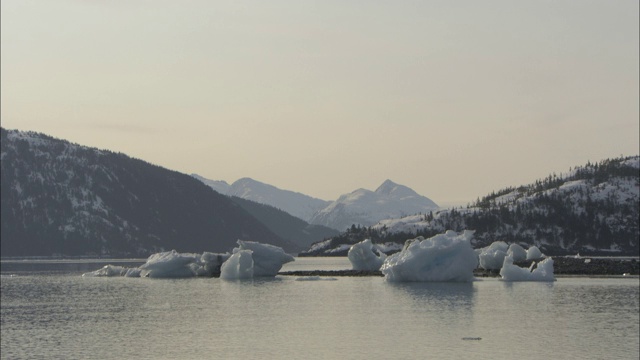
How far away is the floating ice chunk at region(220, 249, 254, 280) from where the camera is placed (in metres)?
138

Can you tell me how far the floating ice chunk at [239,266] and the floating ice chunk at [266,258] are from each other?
11.9 feet

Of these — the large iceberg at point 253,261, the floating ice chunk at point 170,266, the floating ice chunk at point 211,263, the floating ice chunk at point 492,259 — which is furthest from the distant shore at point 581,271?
the floating ice chunk at point 170,266

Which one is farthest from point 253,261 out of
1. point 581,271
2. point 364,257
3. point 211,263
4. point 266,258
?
point 581,271

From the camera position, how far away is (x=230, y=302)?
101 m

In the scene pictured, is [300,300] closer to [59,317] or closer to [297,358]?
[59,317]

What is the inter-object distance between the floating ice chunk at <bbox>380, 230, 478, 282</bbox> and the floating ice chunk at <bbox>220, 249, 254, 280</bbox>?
72.0 feet

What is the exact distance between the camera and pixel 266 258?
149 m

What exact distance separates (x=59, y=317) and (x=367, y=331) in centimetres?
3253

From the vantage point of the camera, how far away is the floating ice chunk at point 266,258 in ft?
479

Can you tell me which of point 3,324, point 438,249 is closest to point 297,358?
point 3,324

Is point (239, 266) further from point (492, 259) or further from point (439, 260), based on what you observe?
point (492, 259)

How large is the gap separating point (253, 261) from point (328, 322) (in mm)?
65563

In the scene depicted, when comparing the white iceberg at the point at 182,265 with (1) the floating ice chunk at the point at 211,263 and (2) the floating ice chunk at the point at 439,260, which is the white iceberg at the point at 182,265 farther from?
(2) the floating ice chunk at the point at 439,260

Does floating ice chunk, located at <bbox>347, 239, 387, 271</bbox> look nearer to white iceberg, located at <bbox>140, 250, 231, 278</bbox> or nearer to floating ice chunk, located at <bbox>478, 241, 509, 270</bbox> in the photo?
floating ice chunk, located at <bbox>478, 241, 509, 270</bbox>
